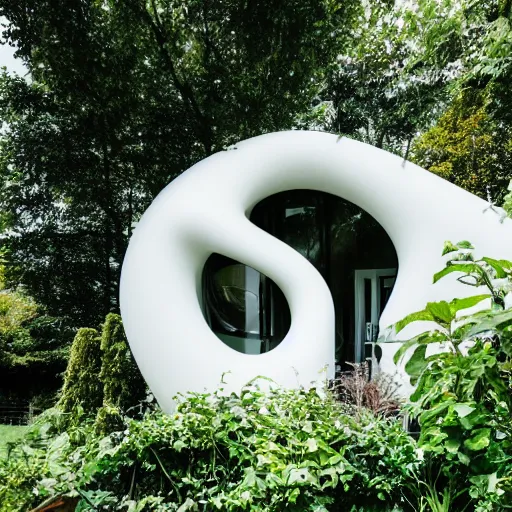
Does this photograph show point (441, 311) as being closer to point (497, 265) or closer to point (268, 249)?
point (497, 265)

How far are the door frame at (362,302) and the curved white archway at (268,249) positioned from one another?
1.13m

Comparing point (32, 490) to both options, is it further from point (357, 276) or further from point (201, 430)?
point (357, 276)

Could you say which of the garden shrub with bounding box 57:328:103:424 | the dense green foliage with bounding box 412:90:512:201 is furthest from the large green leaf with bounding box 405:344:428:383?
the dense green foliage with bounding box 412:90:512:201

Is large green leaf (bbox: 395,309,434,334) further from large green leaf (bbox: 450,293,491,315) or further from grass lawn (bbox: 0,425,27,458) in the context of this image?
grass lawn (bbox: 0,425,27,458)

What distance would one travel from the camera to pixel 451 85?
369 inches

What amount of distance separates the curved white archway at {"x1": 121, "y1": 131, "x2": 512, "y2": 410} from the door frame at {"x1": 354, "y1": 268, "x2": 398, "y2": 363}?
113cm

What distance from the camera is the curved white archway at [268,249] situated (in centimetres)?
552

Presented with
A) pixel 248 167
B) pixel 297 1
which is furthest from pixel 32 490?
pixel 297 1

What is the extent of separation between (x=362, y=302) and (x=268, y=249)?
205 cm

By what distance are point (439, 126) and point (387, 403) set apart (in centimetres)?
748

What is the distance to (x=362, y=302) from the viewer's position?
729 cm

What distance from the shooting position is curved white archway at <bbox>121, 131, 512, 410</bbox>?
552 centimetres

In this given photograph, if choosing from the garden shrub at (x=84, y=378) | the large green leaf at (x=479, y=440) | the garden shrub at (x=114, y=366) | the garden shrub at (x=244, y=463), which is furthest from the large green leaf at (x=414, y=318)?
the garden shrub at (x=84, y=378)

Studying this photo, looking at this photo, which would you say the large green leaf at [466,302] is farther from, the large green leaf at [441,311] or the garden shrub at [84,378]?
the garden shrub at [84,378]
